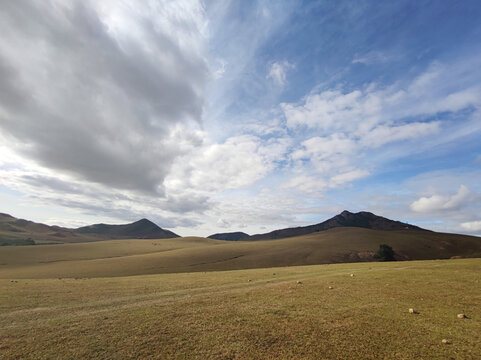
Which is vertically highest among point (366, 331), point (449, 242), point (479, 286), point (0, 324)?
point (449, 242)

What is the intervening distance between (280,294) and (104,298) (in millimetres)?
12486

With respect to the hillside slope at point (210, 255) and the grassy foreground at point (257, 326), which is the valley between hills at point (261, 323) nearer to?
the grassy foreground at point (257, 326)

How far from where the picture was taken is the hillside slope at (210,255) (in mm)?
57666

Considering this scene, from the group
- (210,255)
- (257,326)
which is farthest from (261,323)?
(210,255)

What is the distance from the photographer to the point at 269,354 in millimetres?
7762

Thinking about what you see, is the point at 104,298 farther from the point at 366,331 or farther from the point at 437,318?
the point at 437,318

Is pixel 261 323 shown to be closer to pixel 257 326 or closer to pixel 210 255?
pixel 257 326

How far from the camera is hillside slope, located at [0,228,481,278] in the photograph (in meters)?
57.7

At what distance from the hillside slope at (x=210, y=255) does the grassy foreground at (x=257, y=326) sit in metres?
42.1

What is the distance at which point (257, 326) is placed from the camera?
10148 millimetres

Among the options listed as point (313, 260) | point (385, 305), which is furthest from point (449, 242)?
point (385, 305)

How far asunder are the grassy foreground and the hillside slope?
42108 mm

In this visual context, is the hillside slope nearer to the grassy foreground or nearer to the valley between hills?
the valley between hills

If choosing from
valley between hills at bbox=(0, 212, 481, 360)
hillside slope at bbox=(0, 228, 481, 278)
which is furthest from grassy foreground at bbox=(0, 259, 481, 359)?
hillside slope at bbox=(0, 228, 481, 278)
